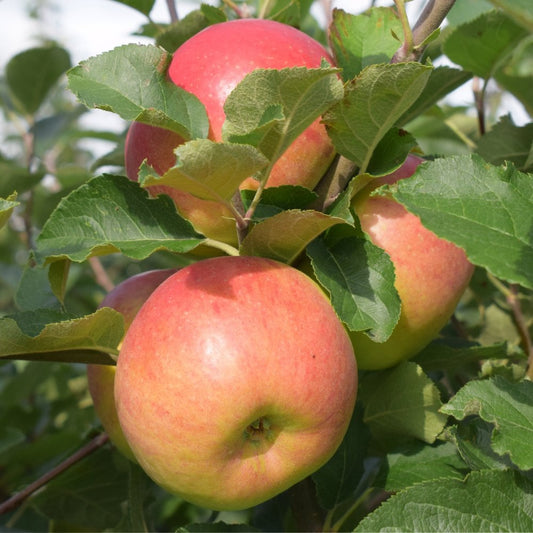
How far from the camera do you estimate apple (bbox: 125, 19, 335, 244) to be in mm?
897

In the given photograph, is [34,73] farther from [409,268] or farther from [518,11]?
[518,11]

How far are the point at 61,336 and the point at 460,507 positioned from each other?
1.70ft

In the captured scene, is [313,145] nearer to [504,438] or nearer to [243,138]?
[243,138]

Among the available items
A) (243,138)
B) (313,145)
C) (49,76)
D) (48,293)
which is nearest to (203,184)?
(243,138)

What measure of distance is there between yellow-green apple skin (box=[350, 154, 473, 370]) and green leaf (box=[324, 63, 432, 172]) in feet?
0.25

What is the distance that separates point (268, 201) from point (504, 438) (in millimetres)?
398

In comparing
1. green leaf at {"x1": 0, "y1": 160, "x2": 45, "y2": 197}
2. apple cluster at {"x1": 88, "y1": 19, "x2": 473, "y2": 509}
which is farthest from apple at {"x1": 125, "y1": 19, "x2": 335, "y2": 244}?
green leaf at {"x1": 0, "y1": 160, "x2": 45, "y2": 197}

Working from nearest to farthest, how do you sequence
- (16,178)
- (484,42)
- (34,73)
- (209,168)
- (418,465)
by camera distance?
(209,168) < (418,465) < (484,42) < (16,178) < (34,73)

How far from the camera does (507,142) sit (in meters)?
1.26

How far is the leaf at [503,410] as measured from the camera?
761mm

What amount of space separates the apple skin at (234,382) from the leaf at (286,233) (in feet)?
0.13

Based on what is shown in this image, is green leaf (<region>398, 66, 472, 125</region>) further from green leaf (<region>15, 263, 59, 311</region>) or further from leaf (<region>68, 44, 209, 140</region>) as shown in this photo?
green leaf (<region>15, 263, 59, 311</region>)

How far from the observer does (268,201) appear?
905 mm

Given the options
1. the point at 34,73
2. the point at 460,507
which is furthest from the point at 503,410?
the point at 34,73
